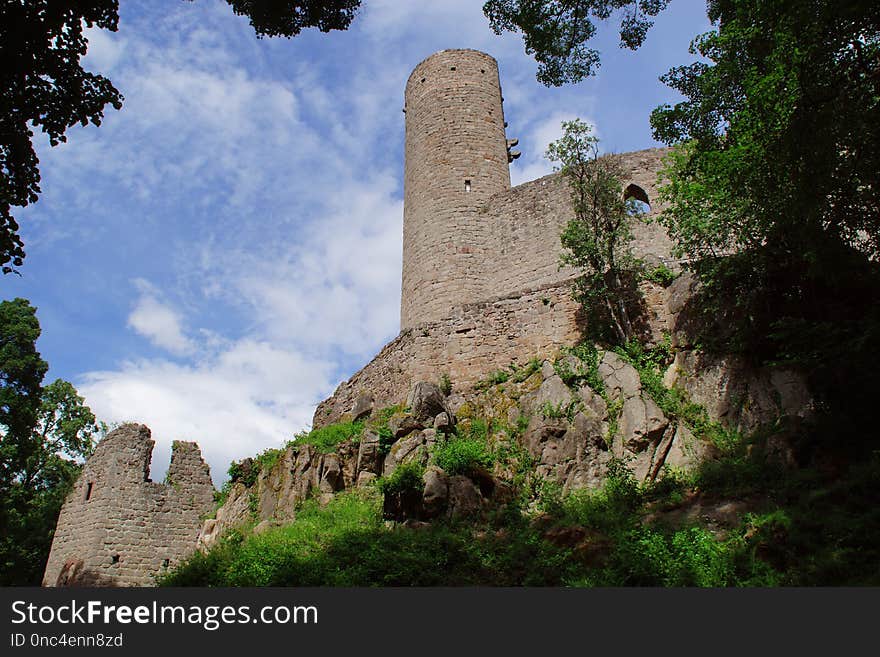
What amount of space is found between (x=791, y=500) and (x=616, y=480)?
9.20ft

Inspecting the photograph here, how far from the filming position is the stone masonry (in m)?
17.1

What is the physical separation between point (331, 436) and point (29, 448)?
457 inches

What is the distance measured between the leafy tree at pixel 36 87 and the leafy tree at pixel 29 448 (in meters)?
15.1

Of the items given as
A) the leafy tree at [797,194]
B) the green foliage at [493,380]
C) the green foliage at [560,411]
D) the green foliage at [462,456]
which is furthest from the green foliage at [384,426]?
the leafy tree at [797,194]

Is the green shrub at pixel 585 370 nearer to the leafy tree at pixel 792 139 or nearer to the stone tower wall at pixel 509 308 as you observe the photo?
the stone tower wall at pixel 509 308

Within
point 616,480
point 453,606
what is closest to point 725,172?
point 616,480

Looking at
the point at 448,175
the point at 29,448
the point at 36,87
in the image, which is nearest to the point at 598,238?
the point at 448,175

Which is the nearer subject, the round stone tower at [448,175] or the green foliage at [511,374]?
the green foliage at [511,374]

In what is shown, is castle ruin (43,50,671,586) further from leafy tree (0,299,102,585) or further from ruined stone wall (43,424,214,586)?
leafy tree (0,299,102,585)

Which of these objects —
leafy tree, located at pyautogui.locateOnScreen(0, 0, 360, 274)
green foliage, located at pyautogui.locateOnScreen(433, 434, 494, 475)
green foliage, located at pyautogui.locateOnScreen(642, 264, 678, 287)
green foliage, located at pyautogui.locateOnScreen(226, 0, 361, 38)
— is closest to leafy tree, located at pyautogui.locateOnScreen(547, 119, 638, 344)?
green foliage, located at pyautogui.locateOnScreen(642, 264, 678, 287)

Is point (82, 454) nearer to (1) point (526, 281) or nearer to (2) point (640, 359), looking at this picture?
(1) point (526, 281)

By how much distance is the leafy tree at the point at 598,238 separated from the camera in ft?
52.1

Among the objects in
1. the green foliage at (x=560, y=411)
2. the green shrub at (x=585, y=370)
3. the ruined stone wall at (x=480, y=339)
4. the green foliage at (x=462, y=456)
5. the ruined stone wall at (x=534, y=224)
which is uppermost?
the ruined stone wall at (x=534, y=224)

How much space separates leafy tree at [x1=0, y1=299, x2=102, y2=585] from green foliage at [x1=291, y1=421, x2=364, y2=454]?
350 inches
